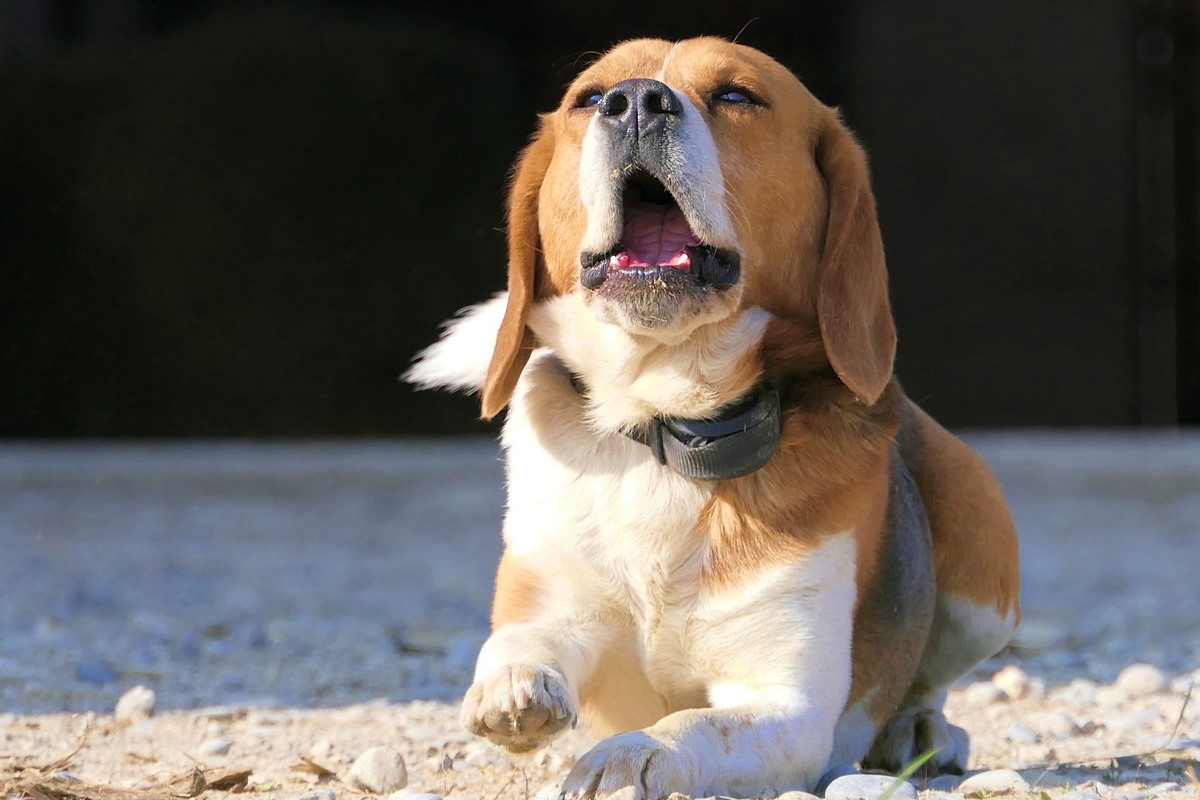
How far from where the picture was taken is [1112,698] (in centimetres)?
392

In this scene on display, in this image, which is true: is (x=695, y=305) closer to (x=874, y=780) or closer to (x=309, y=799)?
(x=874, y=780)

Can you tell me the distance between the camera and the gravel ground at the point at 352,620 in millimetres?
3143

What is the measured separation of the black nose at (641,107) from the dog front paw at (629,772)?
974 millimetres

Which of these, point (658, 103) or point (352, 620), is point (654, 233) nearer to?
point (658, 103)

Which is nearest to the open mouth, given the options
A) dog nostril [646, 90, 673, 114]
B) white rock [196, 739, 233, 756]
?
dog nostril [646, 90, 673, 114]

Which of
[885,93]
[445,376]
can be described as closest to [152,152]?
[885,93]

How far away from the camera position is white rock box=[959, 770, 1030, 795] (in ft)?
8.81

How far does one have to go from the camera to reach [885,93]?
7.94 metres

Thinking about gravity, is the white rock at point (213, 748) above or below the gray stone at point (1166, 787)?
below

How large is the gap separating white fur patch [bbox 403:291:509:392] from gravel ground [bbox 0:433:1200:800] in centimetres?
75

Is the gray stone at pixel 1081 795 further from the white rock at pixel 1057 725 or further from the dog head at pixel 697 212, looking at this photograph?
the white rock at pixel 1057 725

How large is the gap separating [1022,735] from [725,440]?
1203 mm

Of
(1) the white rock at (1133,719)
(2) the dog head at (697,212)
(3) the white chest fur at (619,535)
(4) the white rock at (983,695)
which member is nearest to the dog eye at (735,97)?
(2) the dog head at (697,212)

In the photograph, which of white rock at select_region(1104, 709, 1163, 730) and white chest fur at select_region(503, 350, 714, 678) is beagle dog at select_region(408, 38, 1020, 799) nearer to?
white chest fur at select_region(503, 350, 714, 678)
